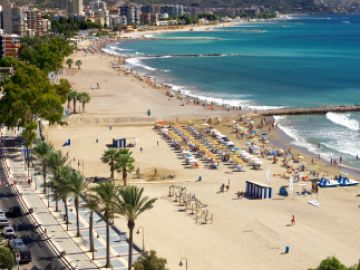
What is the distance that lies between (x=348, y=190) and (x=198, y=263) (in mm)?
17478

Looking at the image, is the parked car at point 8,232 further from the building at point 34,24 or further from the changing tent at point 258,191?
the building at point 34,24

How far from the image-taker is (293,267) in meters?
32.2

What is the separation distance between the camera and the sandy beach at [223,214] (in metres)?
33.8

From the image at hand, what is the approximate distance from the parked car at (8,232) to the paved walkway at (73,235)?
1963 millimetres

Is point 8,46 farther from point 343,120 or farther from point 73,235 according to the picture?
point 73,235

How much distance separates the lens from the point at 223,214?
39.9 meters

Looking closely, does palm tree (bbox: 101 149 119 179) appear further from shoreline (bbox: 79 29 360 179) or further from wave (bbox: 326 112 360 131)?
wave (bbox: 326 112 360 131)

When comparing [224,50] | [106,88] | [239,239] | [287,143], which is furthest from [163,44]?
[239,239]

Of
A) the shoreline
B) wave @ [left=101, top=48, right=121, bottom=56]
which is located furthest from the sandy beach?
wave @ [left=101, top=48, right=121, bottom=56]

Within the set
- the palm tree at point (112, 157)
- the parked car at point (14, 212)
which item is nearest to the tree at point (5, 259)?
the parked car at point (14, 212)

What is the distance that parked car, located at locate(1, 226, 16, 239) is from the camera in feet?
109

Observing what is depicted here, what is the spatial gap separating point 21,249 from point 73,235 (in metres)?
4.52

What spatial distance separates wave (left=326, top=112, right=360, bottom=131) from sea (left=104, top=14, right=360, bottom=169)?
104mm

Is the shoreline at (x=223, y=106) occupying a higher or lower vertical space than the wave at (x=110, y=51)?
lower
